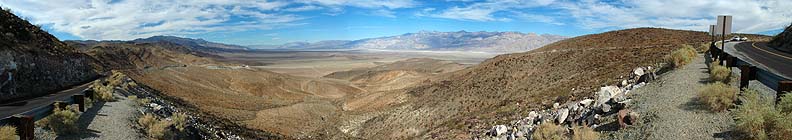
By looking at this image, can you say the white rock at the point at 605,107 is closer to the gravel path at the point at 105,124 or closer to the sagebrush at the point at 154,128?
the sagebrush at the point at 154,128

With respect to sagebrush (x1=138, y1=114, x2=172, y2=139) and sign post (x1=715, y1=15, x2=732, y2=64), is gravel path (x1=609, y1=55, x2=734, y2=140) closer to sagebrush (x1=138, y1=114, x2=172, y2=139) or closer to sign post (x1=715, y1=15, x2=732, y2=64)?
sign post (x1=715, y1=15, x2=732, y2=64)

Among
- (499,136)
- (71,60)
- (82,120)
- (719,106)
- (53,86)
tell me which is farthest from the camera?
(71,60)

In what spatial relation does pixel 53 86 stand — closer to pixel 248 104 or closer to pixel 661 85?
pixel 248 104

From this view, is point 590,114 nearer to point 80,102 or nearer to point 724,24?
point 724,24

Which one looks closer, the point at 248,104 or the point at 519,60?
the point at 519,60

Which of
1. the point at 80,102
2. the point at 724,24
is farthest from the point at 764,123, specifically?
the point at 80,102

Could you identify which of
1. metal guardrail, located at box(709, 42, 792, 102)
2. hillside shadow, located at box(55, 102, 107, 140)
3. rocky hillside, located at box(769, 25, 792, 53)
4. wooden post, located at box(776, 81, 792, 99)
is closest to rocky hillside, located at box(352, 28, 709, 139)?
rocky hillside, located at box(769, 25, 792, 53)

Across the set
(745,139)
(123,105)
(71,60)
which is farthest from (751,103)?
(71,60)
